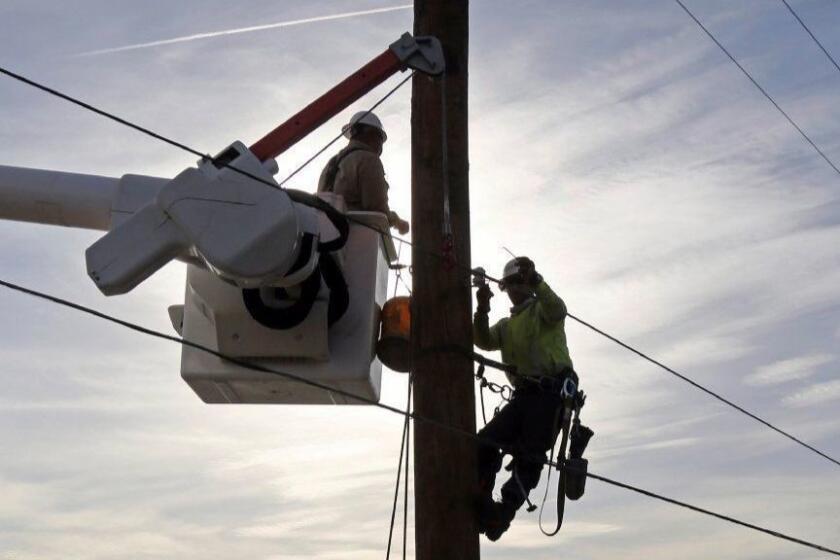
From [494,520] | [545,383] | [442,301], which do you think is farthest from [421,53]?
[494,520]

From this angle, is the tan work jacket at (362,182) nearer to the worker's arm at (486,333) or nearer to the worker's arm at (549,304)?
the worker's arm at (486,333)

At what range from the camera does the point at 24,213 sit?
19.9ft

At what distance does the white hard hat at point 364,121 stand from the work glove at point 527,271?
1048mm

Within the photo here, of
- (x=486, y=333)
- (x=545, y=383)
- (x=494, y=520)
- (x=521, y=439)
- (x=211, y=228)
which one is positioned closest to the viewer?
(x=211, y=228)

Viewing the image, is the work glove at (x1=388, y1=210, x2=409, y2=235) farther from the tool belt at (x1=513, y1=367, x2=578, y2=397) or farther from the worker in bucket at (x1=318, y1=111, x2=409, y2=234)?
the tool belt at (x1=513, y1=367, x2=578, y2=397)

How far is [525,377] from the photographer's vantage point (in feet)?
23.2

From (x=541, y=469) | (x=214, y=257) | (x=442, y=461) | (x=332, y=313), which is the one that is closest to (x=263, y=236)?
(x=214, y=257)

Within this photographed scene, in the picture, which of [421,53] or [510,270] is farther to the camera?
[510,270]

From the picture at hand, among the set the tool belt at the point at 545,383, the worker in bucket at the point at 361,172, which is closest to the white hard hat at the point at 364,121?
the worker in bucket at the point at 361,172

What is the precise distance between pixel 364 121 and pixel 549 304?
142cm

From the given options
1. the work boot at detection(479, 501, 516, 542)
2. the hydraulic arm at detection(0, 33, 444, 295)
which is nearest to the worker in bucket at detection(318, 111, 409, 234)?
the hydraulic arm at detection(0, 33, 444, 295)

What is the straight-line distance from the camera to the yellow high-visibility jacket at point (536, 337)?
731 centimetres

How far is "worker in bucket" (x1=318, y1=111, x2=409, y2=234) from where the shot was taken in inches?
281

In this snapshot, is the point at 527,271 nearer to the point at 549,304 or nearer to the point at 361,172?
the point at 549,304
